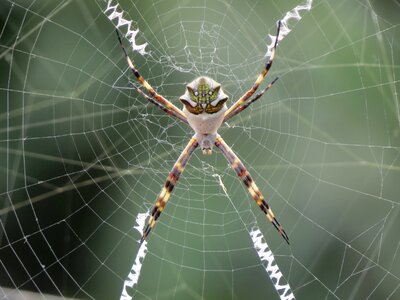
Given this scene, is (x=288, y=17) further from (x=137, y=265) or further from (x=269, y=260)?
(x=137, y=265)

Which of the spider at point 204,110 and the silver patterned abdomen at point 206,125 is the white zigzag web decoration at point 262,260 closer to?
the spider at point 204,110

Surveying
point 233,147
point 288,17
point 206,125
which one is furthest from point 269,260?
point 288,17

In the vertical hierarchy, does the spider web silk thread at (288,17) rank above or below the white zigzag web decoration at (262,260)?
above

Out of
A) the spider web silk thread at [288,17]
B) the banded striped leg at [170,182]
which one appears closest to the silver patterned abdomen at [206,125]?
the banded striped leg at [170,182]

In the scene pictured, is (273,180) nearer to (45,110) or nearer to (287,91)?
(287,91)

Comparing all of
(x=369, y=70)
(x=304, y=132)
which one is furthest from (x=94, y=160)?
(x=369, y=70)
